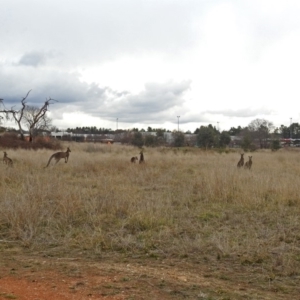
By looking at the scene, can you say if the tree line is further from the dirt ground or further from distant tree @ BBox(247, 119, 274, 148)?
the dirt ground

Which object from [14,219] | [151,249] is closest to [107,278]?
[151,249]

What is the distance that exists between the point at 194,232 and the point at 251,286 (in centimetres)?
250

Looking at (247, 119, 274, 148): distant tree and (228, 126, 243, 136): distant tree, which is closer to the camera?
(247, 119, 274, 148): distant tree

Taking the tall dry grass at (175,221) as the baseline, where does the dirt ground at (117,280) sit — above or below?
below

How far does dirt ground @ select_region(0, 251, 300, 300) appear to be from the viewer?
4.20m

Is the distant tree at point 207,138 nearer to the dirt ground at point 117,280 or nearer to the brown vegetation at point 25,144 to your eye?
the brown vegetation at point 25,144

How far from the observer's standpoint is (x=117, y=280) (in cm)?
466

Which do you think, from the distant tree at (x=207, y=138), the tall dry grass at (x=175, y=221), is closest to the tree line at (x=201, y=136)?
the distant tree at (x=207, y=138)

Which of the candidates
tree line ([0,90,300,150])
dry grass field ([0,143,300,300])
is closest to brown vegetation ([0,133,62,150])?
tree line ([0,90,300,150])

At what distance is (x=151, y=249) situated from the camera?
20.2 feet

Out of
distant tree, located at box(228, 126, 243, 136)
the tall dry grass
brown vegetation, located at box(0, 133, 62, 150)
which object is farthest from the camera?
distant tree, located at box(228, 126, 243, 136)

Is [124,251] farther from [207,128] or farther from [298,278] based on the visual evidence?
[207,128]

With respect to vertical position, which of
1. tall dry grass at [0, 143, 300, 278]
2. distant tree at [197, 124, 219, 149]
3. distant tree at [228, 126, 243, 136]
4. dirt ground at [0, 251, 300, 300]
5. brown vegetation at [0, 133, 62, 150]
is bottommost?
dirt ground at [0, 251, 300, 300]

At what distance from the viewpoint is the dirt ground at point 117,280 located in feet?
13.8
